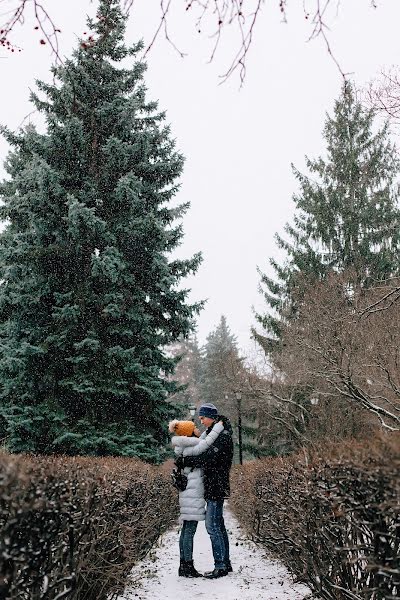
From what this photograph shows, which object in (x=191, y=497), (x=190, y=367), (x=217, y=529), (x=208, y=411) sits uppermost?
(x=190, y=367)

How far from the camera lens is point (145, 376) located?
1555 centimetres

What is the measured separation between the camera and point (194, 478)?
611cm

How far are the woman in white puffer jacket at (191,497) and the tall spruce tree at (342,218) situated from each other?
60.6 ft

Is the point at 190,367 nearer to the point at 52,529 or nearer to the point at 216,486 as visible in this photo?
the point at 216,486

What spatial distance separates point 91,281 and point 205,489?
33.0ft

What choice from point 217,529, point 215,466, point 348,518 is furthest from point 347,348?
point 348,518

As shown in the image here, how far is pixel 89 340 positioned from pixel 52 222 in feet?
11.8

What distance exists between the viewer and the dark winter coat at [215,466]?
19.9 feet

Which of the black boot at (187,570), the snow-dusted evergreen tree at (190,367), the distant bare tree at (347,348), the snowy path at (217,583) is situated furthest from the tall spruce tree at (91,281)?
the snow-dusted evergreen tree at (190,367)

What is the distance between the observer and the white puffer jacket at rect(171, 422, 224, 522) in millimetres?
6039

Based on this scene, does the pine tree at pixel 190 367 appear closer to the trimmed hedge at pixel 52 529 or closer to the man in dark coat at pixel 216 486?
the man in dark coat at pixel 216 486

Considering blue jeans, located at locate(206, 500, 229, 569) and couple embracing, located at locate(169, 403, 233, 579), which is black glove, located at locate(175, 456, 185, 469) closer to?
couple embracing, located at locate(169, 403, 233, 579)

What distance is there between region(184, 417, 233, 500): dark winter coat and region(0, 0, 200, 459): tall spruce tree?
27.3 ft

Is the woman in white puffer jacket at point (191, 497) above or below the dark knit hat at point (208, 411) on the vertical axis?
below
